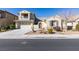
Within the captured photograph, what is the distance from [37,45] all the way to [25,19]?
480 mm

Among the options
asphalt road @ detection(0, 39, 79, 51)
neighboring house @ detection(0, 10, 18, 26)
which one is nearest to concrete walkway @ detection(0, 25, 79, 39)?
asphalt road @ detection(0, 39, 79, 51)

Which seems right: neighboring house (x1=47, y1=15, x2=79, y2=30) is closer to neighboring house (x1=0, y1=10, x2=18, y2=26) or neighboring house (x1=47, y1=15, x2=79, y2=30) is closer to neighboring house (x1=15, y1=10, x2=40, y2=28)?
neighboring house (x1=15, y1=10, x2=40, y2=28)

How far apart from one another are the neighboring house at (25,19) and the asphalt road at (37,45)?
0.28m

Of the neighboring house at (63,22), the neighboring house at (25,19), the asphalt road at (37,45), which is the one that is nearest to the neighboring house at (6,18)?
the neighboring house at (25,19)

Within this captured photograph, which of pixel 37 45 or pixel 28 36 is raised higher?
pixel 28 36

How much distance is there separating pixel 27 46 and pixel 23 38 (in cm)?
14

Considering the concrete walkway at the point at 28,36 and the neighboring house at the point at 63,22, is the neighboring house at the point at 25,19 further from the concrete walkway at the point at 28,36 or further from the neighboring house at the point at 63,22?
the neighboring house at the point at 63,22

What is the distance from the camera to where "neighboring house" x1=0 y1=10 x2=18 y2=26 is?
373 centimetres

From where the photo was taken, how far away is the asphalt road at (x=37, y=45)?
3.65m

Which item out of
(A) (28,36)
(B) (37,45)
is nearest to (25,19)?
(A) (28,36)

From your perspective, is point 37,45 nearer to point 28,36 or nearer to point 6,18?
point 28,36

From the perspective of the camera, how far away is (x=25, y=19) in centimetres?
381
